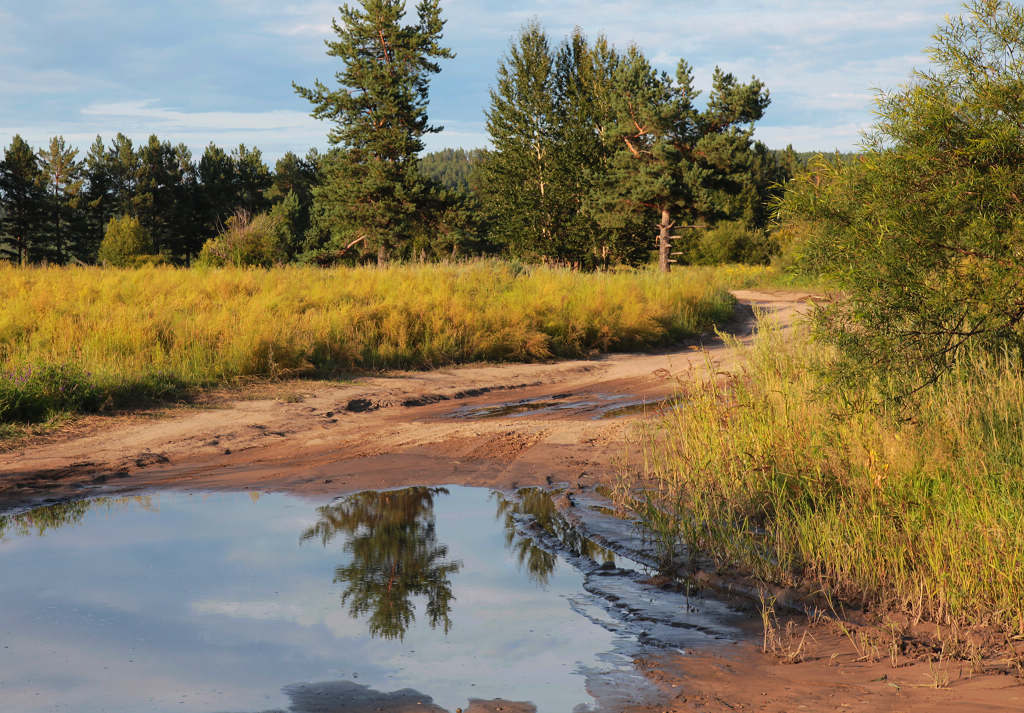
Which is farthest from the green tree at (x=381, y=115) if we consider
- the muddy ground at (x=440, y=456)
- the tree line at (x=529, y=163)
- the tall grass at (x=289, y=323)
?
the muddy ground at (x=440, y=456)

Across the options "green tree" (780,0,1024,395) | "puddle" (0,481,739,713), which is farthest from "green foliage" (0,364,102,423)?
"green tree" (780,0,1024,395)

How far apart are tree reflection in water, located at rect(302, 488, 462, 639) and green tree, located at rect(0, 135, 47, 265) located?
59358mm

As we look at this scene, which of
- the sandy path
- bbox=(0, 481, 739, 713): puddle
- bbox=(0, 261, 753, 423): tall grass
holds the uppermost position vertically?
bbox=(0, 261, 753, 423): tall grass

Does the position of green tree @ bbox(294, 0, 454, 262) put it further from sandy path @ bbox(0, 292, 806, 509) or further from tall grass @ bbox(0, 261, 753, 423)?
sandy path @ bbox(0, 292, 806, 509)

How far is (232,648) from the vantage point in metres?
4.10

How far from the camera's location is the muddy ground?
3658 millimetres

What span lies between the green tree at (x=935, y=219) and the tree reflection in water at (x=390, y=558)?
11.1 ft

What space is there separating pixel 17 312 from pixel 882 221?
11438mm

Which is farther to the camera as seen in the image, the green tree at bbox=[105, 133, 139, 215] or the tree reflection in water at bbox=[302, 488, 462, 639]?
the green tree at bbox=[105, 133, 139, 215]

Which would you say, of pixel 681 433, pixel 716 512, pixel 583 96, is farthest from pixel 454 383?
pixel 583 96

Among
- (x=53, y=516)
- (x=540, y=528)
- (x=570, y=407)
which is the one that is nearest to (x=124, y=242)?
(x=570, y=407)

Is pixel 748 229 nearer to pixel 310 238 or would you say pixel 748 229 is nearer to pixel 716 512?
pixel 310 238

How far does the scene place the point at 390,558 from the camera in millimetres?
5488

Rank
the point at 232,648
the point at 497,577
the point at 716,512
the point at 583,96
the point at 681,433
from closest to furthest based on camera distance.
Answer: the point at 232,648 → the point at 497,577 → the point at 716,512 → the point at 681,433 → the point at 583,96
